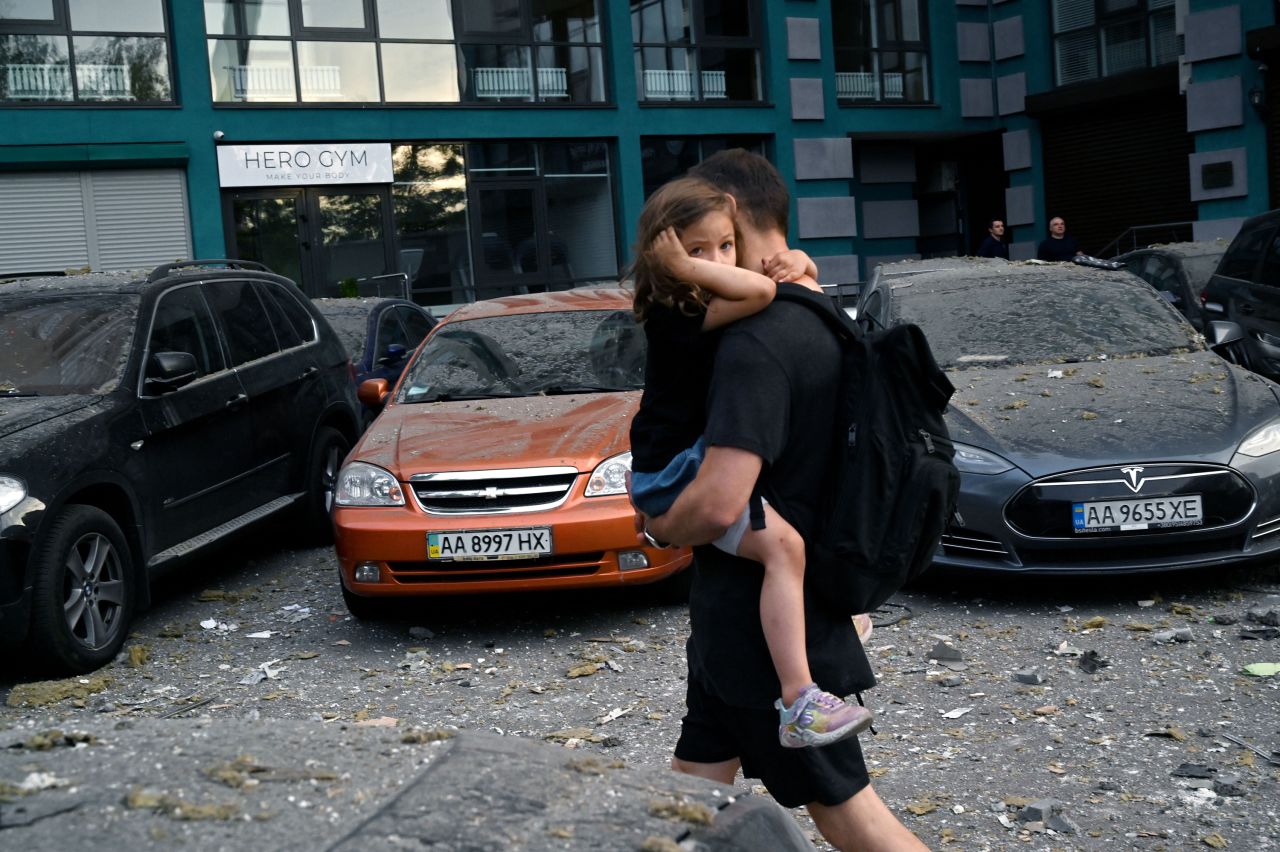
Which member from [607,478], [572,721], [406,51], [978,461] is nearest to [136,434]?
[607,478]

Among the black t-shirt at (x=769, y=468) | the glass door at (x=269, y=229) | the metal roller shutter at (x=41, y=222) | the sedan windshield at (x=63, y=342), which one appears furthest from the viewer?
the glass door at (x=269, y=229)

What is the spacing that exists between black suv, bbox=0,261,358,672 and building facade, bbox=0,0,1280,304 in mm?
12749

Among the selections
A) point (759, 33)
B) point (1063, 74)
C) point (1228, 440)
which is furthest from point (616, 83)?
point (1228, 440)

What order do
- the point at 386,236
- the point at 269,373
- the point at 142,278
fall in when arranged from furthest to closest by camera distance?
the point at 386,236
the point at 269,373
the point at 142,278

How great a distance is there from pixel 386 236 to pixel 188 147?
3423 mm

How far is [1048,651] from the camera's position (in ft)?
19.2

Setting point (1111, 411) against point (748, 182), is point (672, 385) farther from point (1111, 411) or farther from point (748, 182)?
point (1111, 411)

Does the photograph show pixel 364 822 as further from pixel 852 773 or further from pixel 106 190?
pixel 106 190

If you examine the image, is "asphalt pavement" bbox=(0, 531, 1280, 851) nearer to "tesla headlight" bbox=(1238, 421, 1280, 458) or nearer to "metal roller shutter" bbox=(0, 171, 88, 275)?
"tesla headlight" bbox=(1238, 421, 1280, 458)

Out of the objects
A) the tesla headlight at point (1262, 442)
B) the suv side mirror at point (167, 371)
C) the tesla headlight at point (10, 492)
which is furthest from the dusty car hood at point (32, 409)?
the tesla headlight at point (1262, 442)

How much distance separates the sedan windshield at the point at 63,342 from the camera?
→ 6883 millimetres

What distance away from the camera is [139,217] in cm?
2088

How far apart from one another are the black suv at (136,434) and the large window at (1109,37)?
2015 centimetres

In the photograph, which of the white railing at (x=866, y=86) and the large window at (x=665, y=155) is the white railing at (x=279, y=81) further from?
the white railing at (x=866, y=86)
